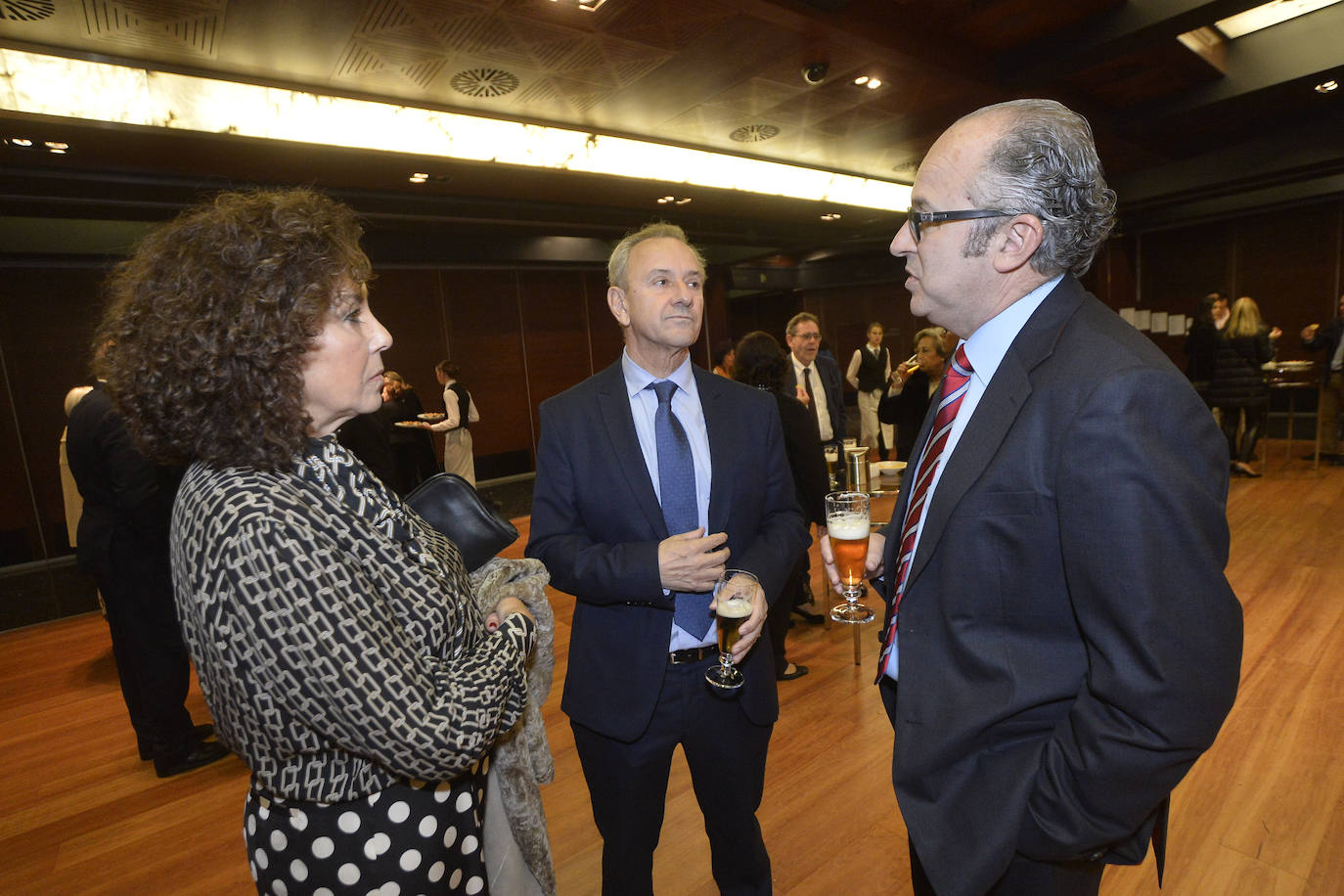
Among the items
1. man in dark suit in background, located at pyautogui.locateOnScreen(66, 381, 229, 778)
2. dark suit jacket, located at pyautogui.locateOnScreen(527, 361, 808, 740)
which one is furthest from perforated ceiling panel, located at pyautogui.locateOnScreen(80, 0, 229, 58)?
dark suit jacket, located at pyautogui.locateOnScreen(527, 361, 808, 740)

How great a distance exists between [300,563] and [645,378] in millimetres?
1011

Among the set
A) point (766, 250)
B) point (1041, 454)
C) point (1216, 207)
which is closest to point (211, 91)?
point (1041, 454)

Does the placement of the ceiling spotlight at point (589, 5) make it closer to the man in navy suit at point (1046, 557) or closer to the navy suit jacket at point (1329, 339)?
the man in navy suit at point (1046, 557)

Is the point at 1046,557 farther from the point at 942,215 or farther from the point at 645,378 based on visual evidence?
the point at 645,378

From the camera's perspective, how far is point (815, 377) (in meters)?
5.47

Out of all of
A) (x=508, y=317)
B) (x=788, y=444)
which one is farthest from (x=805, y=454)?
(x=508, y=317)

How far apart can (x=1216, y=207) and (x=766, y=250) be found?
680 cm

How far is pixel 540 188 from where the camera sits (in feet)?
19.9

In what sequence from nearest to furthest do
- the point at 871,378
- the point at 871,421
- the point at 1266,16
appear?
the point at 1266,16 → the point at 871,378 → the point at 871,421

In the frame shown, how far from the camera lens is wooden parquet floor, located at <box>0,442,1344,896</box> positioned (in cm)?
216

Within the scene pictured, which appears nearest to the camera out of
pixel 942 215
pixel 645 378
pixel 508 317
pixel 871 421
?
pixel 942 215

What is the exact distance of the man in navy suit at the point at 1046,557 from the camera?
0.86 metres

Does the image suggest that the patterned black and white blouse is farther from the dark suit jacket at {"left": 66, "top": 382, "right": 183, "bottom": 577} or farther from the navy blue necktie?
the dark suit jacket at {"left": 66, "top": 382, "right": 183, "bottom": 577}

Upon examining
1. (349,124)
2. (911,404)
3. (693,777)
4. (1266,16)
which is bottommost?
(693,777)
